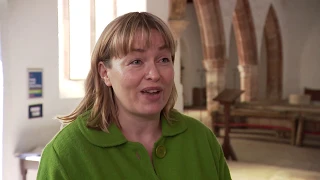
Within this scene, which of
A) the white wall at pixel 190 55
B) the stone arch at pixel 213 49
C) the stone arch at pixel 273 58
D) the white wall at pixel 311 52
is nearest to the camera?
the stone arch at pixel 213 49

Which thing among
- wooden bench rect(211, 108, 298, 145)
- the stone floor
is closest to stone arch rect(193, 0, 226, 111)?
wooden bench rect(211, 108, 298, 145)

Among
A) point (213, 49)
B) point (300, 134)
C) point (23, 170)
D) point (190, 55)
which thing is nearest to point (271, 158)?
point (300, 134)

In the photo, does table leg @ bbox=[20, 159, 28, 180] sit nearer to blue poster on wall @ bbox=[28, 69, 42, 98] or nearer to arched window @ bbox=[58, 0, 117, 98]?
blue poster on wall @ bbox=[28, 69, 42, 98]

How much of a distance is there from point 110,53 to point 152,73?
0.17 metres

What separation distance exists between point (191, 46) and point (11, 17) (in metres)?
14.4

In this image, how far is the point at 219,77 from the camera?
39.9ft

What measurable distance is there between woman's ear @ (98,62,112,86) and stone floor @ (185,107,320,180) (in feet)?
16.8

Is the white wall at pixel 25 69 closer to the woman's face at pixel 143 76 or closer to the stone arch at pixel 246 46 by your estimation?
the woman's face at pixel 143 76

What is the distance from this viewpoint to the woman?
4.67 ft

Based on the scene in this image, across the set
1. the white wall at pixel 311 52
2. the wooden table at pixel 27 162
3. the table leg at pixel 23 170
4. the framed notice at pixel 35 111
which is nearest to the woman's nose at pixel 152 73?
the wooden table at pixel 27 162

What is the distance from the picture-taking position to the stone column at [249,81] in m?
14.5

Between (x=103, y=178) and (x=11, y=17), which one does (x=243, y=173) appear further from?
(x=103, y=178)

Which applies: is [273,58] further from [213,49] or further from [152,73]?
[152,73]

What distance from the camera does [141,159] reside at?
4.82 ft
